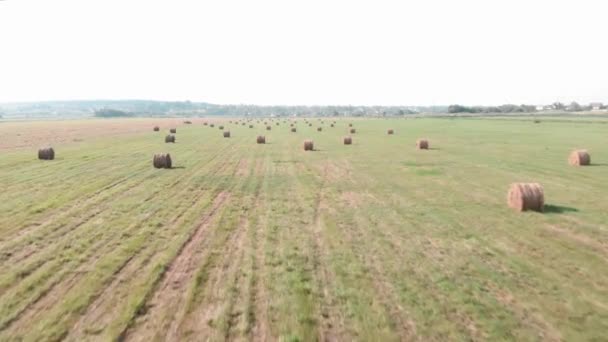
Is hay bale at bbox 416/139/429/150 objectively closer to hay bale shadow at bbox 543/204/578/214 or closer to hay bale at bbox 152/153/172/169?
hay bale at bbox 152/153/172/169

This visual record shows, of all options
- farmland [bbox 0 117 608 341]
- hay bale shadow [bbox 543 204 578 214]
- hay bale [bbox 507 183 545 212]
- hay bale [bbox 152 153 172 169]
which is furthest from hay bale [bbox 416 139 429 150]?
hay bale [bbox 507 183 545 212]

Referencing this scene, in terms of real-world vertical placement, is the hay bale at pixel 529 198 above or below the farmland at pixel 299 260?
above

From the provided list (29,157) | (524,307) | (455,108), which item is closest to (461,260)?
(524,307)

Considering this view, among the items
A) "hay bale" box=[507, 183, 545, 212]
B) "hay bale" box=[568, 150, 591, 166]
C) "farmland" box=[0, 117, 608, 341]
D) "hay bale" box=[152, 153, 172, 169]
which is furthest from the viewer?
"hay bale" box=[568, 150, 591, 166]

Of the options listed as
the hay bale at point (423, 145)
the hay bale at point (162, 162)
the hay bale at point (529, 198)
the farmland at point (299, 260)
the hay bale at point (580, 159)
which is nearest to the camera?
the farmland at point (299, 260)

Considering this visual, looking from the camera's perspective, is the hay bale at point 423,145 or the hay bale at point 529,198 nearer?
the hay bale at point 529,198

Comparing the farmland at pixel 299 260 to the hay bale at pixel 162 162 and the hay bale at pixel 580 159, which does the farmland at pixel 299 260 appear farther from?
the hay bale at pixel 580 159

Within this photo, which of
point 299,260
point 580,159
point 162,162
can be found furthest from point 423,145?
point 299,260

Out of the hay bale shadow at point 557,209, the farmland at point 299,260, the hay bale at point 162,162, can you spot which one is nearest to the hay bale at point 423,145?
the farmland at point 299,260

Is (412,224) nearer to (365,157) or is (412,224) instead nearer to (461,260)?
(461,260)
